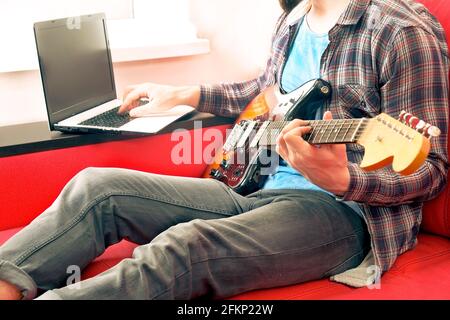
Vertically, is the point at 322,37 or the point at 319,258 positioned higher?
the point at 322,37

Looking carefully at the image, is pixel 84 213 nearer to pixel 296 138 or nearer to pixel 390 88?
pixel 296 138

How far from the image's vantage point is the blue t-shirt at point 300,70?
1246mm

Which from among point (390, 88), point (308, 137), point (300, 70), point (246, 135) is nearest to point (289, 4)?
point (300, 70)

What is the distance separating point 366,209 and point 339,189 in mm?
103

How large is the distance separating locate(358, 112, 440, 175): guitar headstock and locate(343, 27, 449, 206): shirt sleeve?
7.3 inches

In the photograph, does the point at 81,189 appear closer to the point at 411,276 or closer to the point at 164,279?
the point at 164,279

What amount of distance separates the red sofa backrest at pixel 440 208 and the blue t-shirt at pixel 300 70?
0.79 ft

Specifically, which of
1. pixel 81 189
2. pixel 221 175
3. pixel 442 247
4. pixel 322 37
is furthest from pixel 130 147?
pixel 442 247

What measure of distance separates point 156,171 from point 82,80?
307 millimetres

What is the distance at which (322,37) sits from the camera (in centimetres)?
129

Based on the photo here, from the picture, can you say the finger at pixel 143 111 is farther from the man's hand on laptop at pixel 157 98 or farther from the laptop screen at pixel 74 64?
the laptop screen at pixel 74 64

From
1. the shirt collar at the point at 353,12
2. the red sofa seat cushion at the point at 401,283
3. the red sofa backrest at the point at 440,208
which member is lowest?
the red sofa seat cushion at the point at 401,283

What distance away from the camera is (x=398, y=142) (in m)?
0.83

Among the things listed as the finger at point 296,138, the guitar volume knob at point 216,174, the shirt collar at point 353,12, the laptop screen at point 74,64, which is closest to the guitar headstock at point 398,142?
the finger at point 296,138
